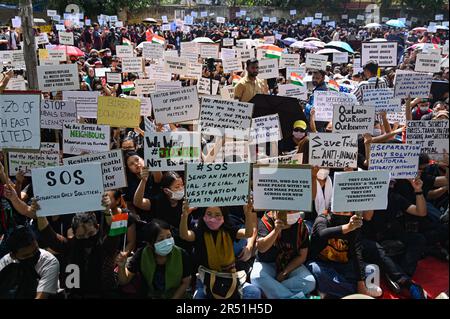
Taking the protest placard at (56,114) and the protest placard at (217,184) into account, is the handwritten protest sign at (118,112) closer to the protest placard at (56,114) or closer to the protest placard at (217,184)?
the protest placard at (56,114)

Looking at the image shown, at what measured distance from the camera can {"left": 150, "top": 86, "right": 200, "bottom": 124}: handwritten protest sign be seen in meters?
6.34

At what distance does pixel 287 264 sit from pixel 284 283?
180 millimetres

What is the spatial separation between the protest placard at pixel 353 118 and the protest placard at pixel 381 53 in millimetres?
3441

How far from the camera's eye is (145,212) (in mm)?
5238

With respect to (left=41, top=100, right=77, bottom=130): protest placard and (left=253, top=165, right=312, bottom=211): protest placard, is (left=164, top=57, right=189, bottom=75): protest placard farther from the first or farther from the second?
(left=253, top=165, right=312, bottom=211): protest placard

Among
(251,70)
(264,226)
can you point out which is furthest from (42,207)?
(251,70)

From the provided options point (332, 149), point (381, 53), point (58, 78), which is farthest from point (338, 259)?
point (381, 53)

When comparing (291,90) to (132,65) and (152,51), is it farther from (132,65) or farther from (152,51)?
(152,51)

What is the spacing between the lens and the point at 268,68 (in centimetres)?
979

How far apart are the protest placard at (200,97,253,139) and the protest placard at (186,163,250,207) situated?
1.56 meters

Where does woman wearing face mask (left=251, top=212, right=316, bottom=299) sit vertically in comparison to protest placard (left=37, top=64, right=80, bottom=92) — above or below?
below

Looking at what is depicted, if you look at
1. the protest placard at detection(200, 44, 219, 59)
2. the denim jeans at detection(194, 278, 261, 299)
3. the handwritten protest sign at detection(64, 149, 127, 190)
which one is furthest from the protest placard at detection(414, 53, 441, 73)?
the handwritten protest sign at detection(64, 149, 127, 190)

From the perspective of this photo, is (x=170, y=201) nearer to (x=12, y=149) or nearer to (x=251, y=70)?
(x=12, y=149)
